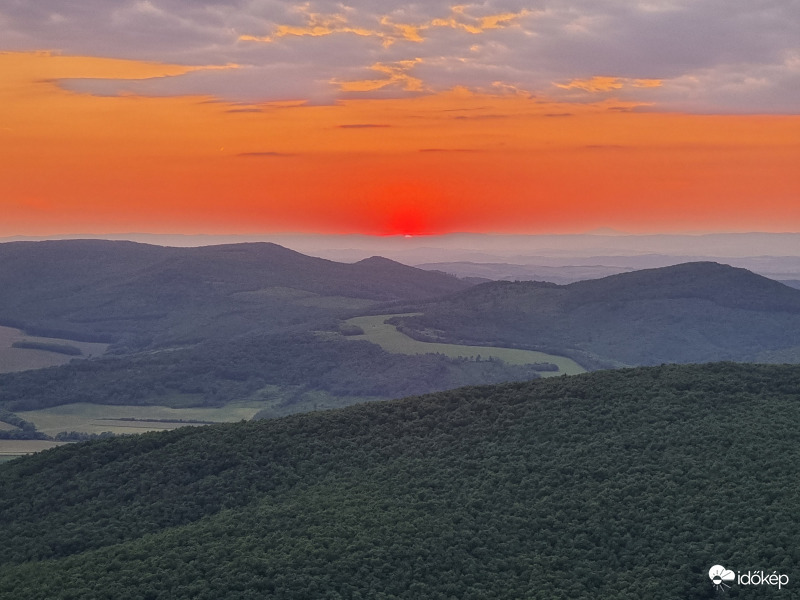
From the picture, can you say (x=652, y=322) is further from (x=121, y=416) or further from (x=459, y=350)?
(x=121, y=416)

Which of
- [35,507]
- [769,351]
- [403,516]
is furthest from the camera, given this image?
[769,351]

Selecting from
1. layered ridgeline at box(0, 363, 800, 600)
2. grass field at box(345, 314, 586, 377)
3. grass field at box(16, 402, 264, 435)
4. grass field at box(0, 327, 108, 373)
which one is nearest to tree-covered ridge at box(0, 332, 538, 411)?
grass field at box(345, 314, 586, 377)

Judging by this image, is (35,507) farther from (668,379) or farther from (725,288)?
(725,288)

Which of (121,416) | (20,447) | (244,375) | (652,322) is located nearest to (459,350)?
(244,375)

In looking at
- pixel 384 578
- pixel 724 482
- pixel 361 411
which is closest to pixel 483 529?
pixel 384 578

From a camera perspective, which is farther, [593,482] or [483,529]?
[593,482]

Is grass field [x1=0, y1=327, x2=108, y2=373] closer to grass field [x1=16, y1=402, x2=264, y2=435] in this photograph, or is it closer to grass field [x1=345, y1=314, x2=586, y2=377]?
grass field [x1=16, y1=402, x2=264, y2=435]

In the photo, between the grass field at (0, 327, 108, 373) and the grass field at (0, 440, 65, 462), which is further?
the grass field at (0, 327, 108, 373)
